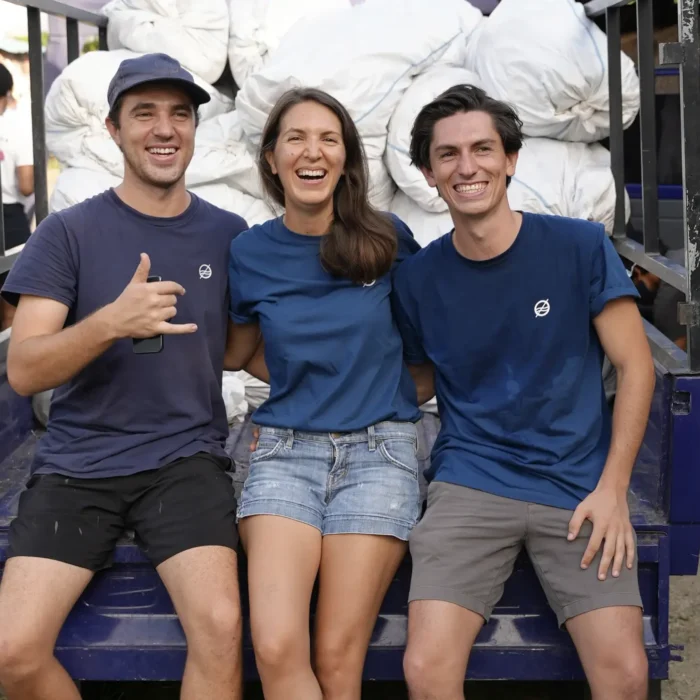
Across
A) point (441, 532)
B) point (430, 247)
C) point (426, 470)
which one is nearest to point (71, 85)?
point (430, 247)

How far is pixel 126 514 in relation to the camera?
243cm

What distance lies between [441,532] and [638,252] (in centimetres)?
127

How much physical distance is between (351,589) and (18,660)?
0.67 meters

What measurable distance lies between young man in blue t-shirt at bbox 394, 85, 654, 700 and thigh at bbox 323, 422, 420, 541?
2.1 inches

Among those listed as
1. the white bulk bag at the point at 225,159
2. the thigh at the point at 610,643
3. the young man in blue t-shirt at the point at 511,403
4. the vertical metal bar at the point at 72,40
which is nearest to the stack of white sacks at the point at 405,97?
the white bulk bag at the point at 225,159

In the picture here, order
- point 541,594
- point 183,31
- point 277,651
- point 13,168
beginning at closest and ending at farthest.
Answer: point 277,651 < point 541,594 < point 183,31 < point 13,168

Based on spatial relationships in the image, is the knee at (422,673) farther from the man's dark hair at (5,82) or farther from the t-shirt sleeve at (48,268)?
the man's dark hair at (5,82)

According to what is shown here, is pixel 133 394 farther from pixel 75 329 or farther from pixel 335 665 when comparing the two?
pixel 335 665

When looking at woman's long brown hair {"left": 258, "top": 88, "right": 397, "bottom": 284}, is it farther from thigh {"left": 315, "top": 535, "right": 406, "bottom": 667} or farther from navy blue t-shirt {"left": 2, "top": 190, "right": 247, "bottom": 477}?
thigh {"left": 315, "top": 535, "right": 406, "bottom": 667}

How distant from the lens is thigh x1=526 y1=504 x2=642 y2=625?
2.21 meters

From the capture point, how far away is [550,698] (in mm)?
3057

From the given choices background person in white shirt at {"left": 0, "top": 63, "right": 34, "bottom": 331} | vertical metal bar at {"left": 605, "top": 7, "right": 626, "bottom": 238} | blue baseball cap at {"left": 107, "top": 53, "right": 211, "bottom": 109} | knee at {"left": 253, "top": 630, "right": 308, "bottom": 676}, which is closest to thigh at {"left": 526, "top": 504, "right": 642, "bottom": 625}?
knee at {"left": 253, "top": 630, "right": 308, "bottom": 676}

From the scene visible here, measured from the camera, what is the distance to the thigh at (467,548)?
7.39 ft

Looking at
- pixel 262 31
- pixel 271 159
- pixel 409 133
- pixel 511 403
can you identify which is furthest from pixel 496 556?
pixel 262 31
